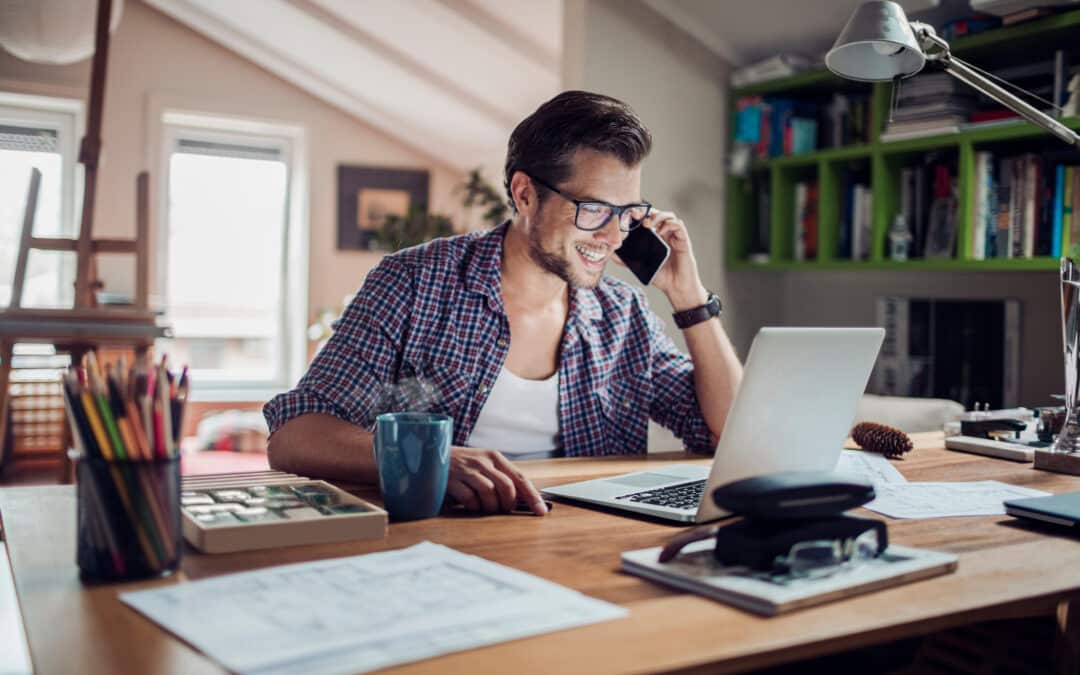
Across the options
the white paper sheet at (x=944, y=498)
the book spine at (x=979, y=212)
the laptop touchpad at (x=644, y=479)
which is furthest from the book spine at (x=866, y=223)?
the laptop touchpad at (x=644, y=479)

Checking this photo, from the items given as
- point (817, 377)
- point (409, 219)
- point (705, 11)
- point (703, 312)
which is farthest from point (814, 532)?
point (409, 219)

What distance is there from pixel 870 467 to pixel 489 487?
0.66 metres

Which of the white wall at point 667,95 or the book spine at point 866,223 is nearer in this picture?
the book spine at point 866,223

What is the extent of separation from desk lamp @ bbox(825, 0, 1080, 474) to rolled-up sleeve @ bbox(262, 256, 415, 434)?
0.87m

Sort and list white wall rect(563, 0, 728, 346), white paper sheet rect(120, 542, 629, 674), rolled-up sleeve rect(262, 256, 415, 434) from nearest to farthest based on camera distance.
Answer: white paper sheet rect(120, 542, 629, 674) → rolled-up sleeve rect(262, 256, 415, 434) → white wall rect(563, 0, 728, 346)

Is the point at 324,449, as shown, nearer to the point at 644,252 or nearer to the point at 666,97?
the point at 644,252

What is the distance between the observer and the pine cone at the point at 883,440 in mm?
1580

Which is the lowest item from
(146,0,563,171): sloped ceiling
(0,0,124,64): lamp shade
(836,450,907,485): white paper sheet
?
(836,450,907,485): white paper sheet

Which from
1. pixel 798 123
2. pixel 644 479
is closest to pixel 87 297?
pixel 644 479

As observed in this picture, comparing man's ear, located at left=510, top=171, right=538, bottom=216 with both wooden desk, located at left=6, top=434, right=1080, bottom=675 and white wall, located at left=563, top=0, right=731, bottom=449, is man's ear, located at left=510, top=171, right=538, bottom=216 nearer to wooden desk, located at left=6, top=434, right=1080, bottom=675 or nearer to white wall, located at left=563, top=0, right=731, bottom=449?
wooden desk, located at left=6, top=434, right=1080, bottom=675

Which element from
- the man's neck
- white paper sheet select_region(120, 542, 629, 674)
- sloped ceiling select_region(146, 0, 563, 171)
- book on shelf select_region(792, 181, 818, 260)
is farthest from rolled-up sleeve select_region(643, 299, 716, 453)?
sloped ceiling select_region(146, 0, 563, 171)

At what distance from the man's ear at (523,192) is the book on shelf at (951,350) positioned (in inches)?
72.4

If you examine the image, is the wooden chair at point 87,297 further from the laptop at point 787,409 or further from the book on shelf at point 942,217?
the book on shelf at point 942,217

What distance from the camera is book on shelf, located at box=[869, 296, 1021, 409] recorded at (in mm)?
2924
